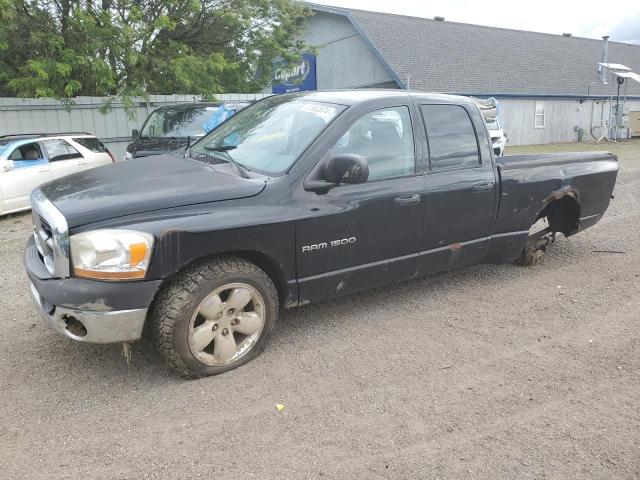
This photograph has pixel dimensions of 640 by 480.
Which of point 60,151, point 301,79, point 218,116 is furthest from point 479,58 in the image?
point 60,151

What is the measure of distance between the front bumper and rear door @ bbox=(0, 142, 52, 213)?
22.8 ft

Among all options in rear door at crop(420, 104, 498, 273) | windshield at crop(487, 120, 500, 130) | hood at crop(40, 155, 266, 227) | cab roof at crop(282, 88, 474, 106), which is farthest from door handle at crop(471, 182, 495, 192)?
windshield at crop(487, 120, 500, 130)

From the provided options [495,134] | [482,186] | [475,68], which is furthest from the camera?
[475,68]

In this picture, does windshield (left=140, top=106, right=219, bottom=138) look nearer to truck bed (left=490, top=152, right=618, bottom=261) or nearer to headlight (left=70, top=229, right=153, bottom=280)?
truck bed (left=490, top=152, right=618, bottom=261)

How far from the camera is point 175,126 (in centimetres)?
1064

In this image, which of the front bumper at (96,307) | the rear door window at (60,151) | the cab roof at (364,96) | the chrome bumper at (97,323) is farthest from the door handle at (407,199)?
the rear door window at (60,151)

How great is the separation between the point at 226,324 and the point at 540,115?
2721 cm

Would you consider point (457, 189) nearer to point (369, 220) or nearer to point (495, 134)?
point (369, 220)

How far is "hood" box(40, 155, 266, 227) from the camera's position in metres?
3.16

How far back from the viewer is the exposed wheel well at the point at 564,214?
5570 mm

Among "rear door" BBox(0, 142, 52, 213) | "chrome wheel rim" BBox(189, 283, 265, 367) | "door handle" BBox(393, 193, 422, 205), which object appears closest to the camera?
"chrome wheel rim" BBox(189, 283, 265, 367)

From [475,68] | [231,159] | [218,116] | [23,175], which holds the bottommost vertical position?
[23,175]

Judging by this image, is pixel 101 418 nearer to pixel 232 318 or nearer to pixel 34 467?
pixel 34 467

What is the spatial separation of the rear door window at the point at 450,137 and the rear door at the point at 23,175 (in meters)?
7.69
